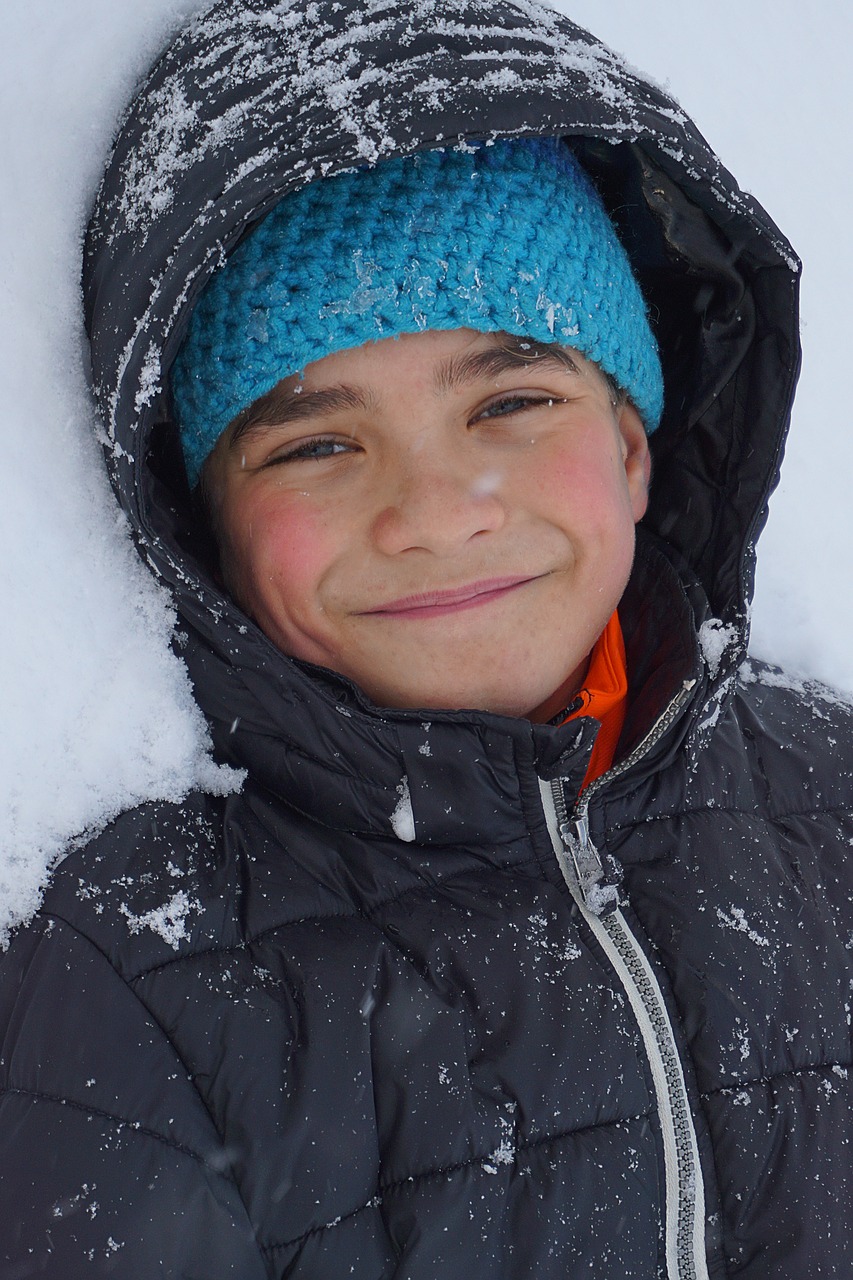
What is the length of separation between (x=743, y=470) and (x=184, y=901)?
1.02 metres

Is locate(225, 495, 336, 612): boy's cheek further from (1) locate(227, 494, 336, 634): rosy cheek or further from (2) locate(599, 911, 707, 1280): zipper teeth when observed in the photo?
(2) locate(599, 911, 707, 1280): zipper teeth

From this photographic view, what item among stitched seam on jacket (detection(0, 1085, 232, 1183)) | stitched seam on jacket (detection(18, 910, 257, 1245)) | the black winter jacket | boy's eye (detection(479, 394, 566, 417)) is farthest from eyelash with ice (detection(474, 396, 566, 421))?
stitched seam on jacket (detection(0, 1085, 232, 1183))

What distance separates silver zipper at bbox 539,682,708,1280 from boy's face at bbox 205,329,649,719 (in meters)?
0.18

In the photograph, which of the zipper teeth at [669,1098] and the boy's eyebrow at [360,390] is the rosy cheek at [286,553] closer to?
the boy's eyebrow at [360,390]

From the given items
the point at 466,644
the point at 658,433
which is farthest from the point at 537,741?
the point at 658,433

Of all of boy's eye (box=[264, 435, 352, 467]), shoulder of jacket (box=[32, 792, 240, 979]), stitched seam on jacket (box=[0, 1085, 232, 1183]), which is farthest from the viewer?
boy's eye (box=[264, 435, 352, 467])

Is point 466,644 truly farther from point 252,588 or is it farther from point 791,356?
point 791,356

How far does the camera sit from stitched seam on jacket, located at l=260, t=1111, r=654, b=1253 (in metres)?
1.10

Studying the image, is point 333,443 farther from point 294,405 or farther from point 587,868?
point 587,868

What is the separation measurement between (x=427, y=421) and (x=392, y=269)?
0.19 metres

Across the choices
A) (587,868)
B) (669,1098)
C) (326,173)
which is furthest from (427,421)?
(669,1098)

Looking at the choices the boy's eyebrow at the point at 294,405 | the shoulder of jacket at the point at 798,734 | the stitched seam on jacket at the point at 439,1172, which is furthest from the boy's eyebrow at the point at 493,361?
the stitched seam on jacket at the point at 439,1172

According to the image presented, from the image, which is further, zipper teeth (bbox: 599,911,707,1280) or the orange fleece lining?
the orange fleece lining

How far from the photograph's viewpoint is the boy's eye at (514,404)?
143cm
